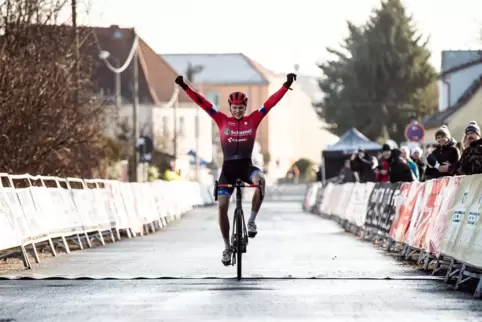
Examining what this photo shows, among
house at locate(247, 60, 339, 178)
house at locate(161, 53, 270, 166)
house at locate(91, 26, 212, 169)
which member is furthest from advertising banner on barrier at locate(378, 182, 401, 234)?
house at locate(247, 60, 339, 178)

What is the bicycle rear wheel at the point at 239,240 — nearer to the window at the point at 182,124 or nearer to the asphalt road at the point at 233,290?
the asphalt road at the point at 233,290

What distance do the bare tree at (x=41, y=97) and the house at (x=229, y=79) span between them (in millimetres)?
121046

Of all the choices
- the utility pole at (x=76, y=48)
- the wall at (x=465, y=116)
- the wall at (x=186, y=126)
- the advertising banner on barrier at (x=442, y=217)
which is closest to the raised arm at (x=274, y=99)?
the advertising banner on barrier at (x=442, y=217)

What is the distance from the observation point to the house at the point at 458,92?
6115 cm

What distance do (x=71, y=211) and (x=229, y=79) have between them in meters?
142

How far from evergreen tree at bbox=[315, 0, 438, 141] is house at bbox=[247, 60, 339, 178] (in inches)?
2129

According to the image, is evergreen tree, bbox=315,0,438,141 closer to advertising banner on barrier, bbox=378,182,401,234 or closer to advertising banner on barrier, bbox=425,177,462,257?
advertising banner on barrier, bbox=378,182,401,234

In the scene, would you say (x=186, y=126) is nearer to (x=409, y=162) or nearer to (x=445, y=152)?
(x=409, y=162)

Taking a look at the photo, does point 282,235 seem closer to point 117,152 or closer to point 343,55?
point 117,152

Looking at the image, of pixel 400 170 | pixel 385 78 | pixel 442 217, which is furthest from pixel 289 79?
pixel 385 78

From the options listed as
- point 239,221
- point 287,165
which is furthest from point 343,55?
point 239,221

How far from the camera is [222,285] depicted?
15875 mm

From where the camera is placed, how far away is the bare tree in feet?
90.2

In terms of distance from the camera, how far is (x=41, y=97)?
1136 inches
